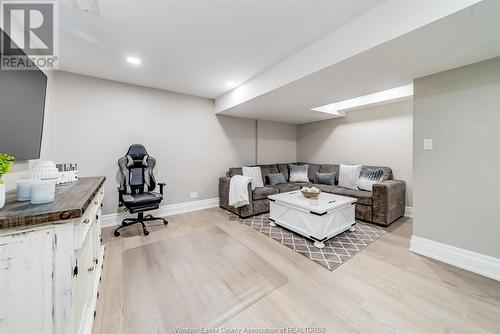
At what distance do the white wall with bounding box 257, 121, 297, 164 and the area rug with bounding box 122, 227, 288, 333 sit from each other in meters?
2.79

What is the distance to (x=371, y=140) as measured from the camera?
3.88 metres

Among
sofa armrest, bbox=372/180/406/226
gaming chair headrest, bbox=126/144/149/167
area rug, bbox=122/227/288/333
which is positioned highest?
gaming chair headrest, bbox=126/144/149/167

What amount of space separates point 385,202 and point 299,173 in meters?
1.96

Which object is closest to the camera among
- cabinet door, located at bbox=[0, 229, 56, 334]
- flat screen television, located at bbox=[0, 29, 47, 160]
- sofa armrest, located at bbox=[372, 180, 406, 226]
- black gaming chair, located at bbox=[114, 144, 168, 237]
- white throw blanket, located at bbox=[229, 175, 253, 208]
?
cabinet door, located at bbox=[0, 229, 56, 334]

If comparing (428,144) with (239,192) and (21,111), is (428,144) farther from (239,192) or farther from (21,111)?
(21,111)

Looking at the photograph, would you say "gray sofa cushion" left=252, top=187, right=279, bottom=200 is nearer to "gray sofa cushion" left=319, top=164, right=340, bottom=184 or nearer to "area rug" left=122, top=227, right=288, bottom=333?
"area rug" left=122, top=227, right=288, bottom=333

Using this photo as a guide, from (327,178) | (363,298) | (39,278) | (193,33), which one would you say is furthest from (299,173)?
(39,278)

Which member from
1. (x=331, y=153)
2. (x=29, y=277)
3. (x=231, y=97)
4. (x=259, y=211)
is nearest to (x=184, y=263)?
(x=29, y=277)

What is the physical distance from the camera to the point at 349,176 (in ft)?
12.4

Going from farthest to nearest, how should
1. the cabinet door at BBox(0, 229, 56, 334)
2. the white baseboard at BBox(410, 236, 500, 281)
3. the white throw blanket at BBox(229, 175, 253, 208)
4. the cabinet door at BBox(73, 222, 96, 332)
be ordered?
the white throw blanket at BBox(229, 175, 253, 208) → the white baseboard at BBox(410, 236, 500, 281) → the cabinet door at BBox(73, 222, 96, 332) → the cabinet door at BBox(0, 229, 56, 334)

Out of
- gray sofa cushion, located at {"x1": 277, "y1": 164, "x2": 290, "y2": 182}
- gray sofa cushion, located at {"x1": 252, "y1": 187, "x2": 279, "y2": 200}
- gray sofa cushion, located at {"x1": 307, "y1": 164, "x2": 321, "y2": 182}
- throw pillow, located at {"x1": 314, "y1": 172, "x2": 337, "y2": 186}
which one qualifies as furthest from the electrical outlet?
gray sofa cushion, located at {"x1": 277, "y1": 164, "x2": 290, "y2": 182}

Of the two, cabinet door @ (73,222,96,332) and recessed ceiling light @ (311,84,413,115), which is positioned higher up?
recessed ceiling light @ (311,84,413,115)

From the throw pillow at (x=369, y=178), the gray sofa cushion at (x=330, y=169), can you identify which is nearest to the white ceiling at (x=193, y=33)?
the throw pillow at (x=369, y=178)

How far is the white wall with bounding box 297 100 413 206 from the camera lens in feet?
11.1
